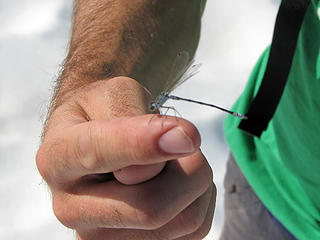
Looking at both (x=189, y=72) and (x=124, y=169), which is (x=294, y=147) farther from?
(x=124, y=169)

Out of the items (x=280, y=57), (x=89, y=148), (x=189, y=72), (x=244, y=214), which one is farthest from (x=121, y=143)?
(x=244, y=214)

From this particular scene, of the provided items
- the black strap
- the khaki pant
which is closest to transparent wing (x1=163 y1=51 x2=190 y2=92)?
the black strap

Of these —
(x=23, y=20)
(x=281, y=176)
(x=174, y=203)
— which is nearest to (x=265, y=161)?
(x=281, y=176)

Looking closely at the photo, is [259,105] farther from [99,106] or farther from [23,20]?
[23,20]

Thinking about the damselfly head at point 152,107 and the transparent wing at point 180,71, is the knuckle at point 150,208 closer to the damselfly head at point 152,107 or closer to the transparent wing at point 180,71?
the damselfly head at point 152,107

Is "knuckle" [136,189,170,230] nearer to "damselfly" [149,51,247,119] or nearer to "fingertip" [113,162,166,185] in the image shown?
"fingertip" [113,162,166,185]

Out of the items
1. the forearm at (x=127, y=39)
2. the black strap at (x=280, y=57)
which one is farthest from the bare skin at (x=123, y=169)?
the black strap at (x=280, y=57)
